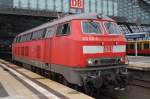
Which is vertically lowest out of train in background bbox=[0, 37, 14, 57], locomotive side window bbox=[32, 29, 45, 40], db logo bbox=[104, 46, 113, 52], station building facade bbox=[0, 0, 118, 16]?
train in background bbox=[0, 37, 14, 57]

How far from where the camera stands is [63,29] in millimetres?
13781

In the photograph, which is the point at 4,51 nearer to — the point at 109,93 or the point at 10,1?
the point at 10,1

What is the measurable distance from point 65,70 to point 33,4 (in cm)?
4707

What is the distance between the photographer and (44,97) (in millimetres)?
10398

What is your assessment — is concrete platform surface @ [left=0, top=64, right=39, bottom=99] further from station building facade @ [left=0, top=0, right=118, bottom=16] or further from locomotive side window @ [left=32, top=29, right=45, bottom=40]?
station building facade @ [left=0, top=0, right=118, bottom=16]

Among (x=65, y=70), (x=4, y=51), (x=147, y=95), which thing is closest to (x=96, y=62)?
(x=65, y=70)

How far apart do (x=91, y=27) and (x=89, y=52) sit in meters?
1.11

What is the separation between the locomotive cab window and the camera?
1338 cm

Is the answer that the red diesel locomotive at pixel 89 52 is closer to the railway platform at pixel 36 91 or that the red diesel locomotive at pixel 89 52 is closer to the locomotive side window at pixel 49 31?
the locomotive side window at pixel 49 31

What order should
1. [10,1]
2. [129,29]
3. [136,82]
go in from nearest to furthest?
1. [136,82]
2. [10,1]
3. [129,29]

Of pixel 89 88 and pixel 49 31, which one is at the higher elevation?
pixel 49 31

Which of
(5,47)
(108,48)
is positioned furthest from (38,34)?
(5,47)

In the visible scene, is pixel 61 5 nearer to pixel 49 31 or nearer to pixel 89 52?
pixel 49 31

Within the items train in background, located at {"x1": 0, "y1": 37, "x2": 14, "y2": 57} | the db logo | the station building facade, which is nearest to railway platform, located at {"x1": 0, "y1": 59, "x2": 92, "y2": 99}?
the db logo
